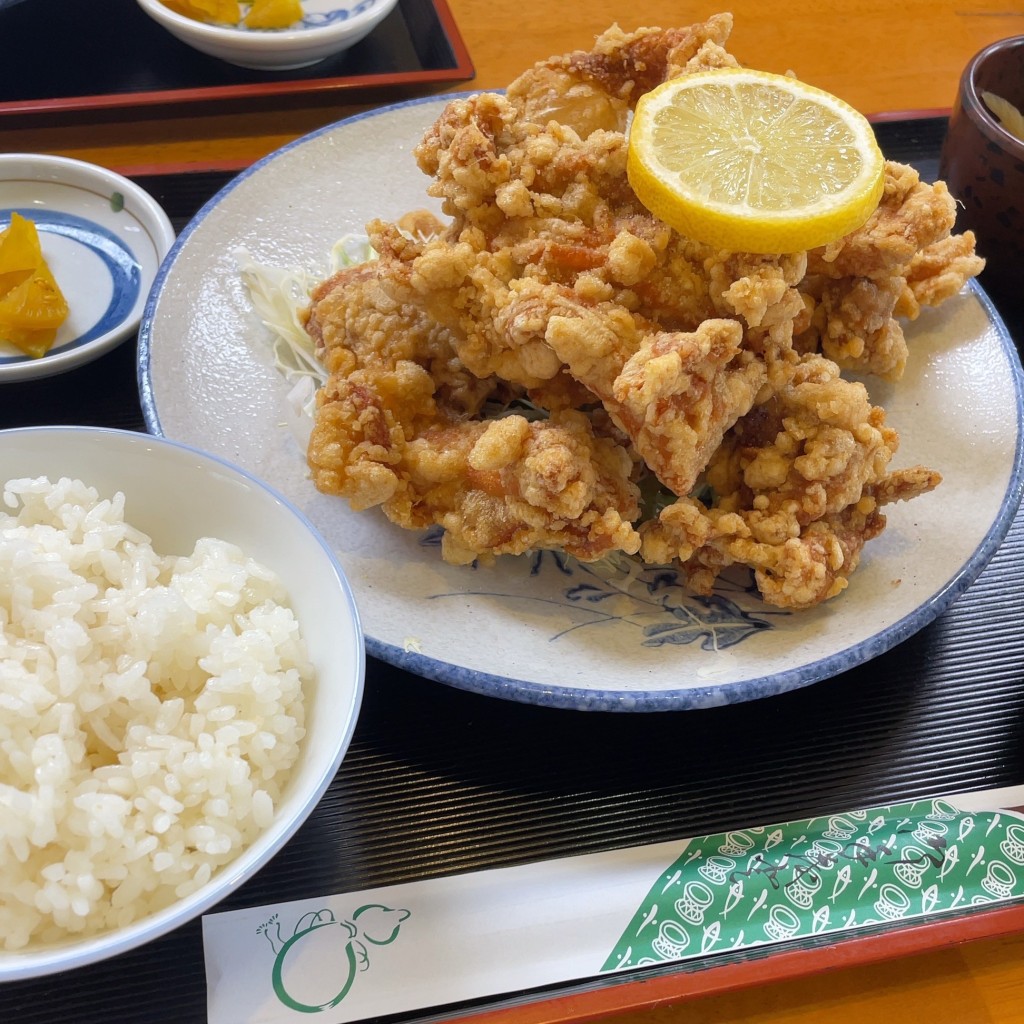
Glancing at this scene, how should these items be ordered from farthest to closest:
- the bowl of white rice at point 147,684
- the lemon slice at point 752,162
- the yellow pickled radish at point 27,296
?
the yellow pickled radish at point 27,296
the lemon slice at point 752,162
the bowl of white rice at point 147,684

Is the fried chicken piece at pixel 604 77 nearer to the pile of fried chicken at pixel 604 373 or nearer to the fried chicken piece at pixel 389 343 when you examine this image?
the pile of fried chicken at pixel 604 373

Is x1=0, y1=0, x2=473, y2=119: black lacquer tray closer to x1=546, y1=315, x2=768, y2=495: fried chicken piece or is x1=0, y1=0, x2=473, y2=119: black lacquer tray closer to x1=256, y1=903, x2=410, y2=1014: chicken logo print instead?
x1=546, y1=315, x2=768, y2=495: fried chicken piece

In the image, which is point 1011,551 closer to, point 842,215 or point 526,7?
point 842,215

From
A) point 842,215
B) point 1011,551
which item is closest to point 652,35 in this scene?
point 842,215

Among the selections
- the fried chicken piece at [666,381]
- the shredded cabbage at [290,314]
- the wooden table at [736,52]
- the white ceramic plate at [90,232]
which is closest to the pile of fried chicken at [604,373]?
the fried chicken piece at [666,381]

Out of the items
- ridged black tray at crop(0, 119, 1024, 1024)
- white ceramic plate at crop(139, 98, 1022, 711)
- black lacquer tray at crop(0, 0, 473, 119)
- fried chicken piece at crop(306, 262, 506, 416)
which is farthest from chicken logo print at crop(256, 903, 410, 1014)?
black lacquer tray at crop(0, 0, 473, 119)

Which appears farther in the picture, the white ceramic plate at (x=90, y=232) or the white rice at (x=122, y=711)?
the white ceramic plate at (x=90, y=232)

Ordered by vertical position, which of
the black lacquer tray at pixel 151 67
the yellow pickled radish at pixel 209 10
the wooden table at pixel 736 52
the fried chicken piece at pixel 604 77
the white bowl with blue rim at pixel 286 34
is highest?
the fried chicken piece at pixel 604 77
